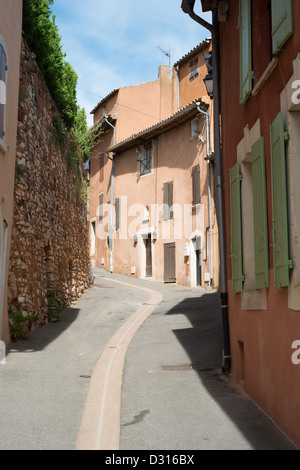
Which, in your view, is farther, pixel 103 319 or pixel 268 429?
pixel 103 319

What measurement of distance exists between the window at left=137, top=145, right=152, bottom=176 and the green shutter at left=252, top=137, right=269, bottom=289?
68.0ft

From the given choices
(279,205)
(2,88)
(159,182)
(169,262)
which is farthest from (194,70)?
(279,205)

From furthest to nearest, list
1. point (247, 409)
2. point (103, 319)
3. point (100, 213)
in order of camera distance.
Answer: point (100, 213), point (103, 319), point (247, 409)

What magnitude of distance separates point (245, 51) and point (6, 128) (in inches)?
169

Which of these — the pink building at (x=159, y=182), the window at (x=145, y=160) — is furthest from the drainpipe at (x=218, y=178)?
the window at (x=145, y=160)

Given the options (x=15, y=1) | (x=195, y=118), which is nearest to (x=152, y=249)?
(x=195, y=118)

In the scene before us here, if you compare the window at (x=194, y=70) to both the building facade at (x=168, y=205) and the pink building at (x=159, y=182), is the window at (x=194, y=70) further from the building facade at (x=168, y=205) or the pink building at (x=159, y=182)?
the building facade at (x=168, y=205)

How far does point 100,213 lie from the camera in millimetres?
32000

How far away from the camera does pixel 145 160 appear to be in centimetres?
2717

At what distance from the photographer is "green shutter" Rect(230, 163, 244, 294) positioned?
22.7 feet

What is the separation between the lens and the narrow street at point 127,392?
4.87 meters

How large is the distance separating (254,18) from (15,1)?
5067mm

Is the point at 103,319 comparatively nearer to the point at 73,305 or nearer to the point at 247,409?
the point at 73,305

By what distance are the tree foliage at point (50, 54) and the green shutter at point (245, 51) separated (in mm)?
6443
